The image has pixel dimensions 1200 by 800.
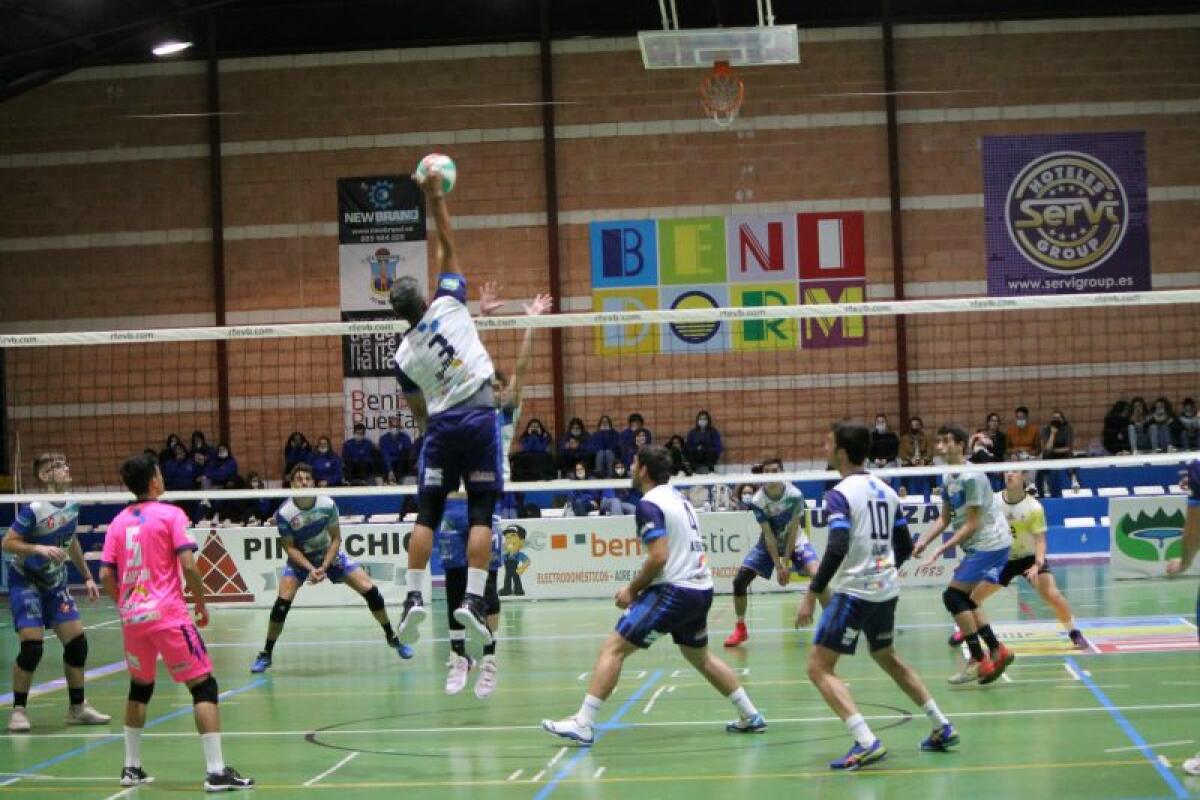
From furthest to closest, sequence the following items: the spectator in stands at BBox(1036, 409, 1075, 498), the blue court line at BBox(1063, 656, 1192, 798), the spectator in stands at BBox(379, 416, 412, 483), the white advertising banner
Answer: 1. the spectator in stands at BBox(379, 416, 412, 483)
2. the spectator in stands at BBox(1036, 409, 1075, 498)
3. the white advertising banner
4. the blue court line at BBox(1063, 656, 1192, 798)

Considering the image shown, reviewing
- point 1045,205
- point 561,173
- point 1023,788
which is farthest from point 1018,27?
point 1023,788

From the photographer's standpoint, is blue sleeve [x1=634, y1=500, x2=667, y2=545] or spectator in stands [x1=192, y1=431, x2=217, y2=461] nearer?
blue sleeve [x1=634, y1=500, x2=667, y2=545]

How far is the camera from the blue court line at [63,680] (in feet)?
44.3

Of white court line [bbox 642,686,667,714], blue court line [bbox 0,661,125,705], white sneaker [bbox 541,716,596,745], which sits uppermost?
white sneaker [bbox 541,716,596,745]

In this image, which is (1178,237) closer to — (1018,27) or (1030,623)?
(1018,27)

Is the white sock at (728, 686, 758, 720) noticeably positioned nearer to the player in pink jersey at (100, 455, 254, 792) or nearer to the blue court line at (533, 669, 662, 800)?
the blue court line at (533, 669, 662, 800)

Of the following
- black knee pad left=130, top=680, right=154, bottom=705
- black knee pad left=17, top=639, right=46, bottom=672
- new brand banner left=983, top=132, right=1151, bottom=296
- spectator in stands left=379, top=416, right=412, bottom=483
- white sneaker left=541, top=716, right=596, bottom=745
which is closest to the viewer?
black knee pad left=130, top=680, right=154, bottom=705

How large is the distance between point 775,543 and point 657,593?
209 inches

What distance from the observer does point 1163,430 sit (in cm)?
2389

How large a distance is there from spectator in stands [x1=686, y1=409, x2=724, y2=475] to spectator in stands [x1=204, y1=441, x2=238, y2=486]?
24.4 ft

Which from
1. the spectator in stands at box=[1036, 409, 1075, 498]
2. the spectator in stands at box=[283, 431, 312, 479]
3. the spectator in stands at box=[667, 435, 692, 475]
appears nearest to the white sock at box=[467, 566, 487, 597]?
the spectator in stands at box=[667, 435, 692, 475]

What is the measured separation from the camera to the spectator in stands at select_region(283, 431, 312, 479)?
25.5 metres

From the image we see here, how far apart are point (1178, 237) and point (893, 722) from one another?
1830cm

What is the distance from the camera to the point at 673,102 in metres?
26.8
